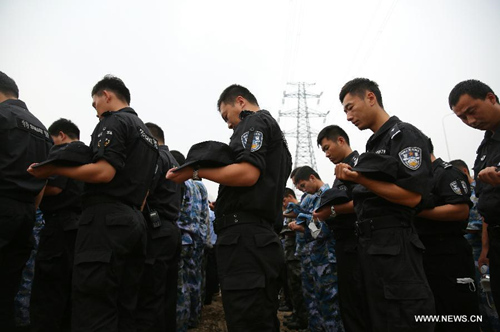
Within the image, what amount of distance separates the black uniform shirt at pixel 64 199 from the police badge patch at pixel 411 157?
10.8 feet

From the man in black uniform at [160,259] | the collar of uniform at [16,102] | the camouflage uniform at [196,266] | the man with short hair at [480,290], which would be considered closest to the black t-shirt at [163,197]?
the man in black uniform at [160,259]

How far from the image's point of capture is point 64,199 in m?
3.66

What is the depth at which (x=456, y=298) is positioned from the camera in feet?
10.1

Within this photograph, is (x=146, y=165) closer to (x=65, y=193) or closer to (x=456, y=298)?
(x=65, y=193)

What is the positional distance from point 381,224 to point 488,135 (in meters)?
1.71

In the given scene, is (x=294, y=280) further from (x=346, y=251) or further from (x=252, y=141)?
(x=252, y=141)

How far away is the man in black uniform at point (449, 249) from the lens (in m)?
3.06

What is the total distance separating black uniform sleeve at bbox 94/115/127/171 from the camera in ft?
8.13

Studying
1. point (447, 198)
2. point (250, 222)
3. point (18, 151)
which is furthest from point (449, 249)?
point (18, 151)

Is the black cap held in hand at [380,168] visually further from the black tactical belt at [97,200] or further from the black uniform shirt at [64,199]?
the black uniform shirt at [64,199]

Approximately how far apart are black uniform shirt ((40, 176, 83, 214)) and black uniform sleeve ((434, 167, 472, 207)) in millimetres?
3869

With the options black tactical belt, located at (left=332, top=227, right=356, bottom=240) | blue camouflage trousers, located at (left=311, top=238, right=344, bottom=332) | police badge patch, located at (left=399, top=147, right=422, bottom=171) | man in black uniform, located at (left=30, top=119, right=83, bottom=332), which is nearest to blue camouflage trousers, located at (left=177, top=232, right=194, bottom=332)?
man in black uniform, located at (left=30, top=119, right=83, bottom=332)

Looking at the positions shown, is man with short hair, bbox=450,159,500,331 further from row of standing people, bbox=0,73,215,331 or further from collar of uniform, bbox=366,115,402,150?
row of standing people, bbox=0,73,215,331

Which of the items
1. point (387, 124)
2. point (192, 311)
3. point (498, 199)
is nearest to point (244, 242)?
point (387, 124)
